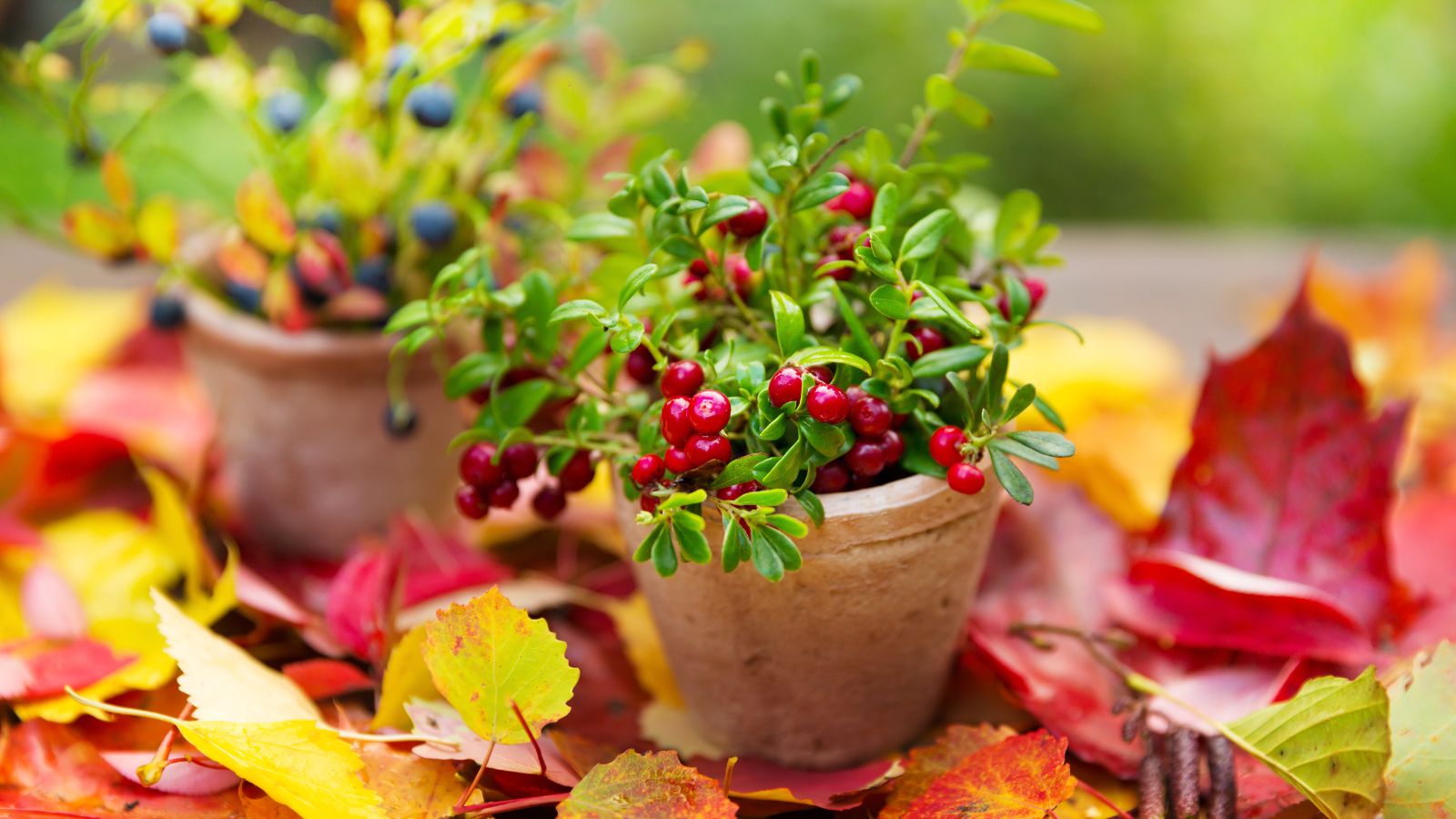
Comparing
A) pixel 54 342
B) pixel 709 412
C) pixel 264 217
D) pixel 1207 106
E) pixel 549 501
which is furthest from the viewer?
pixel 1207 106

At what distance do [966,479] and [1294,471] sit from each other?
24 cm

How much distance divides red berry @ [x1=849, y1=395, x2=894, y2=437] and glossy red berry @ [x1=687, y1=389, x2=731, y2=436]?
2.2 inches

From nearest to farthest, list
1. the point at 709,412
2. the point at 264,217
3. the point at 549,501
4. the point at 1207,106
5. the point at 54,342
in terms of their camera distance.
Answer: the point at 709,412
the point at 549,501
the point at 264,217
the point at 54,342
the point at 1207,106

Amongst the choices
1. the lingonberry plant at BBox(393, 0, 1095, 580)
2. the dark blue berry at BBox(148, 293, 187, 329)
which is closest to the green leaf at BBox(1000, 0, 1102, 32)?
the lingonberry plant at BBox(393, 0, 1095, 580)

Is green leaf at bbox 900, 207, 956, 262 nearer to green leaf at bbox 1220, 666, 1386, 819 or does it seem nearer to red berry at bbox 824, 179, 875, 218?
red berry at bbox 824, 179, 875, 218

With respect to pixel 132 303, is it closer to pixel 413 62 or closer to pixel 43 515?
pixel 43 515

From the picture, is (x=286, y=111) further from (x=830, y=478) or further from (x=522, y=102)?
(x=830, y=478)

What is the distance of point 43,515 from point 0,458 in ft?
0.13

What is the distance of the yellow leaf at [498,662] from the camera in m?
0.46

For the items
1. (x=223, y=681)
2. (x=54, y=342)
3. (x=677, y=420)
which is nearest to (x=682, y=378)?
(x=677, y=420)

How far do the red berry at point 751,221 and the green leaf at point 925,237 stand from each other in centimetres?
6

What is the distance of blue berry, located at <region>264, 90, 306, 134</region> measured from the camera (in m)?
0.66

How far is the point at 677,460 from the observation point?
1.43 ft

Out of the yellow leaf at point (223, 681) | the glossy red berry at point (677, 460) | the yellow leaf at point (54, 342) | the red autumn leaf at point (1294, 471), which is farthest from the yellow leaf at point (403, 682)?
the yellow leaf at point (54, 342)
